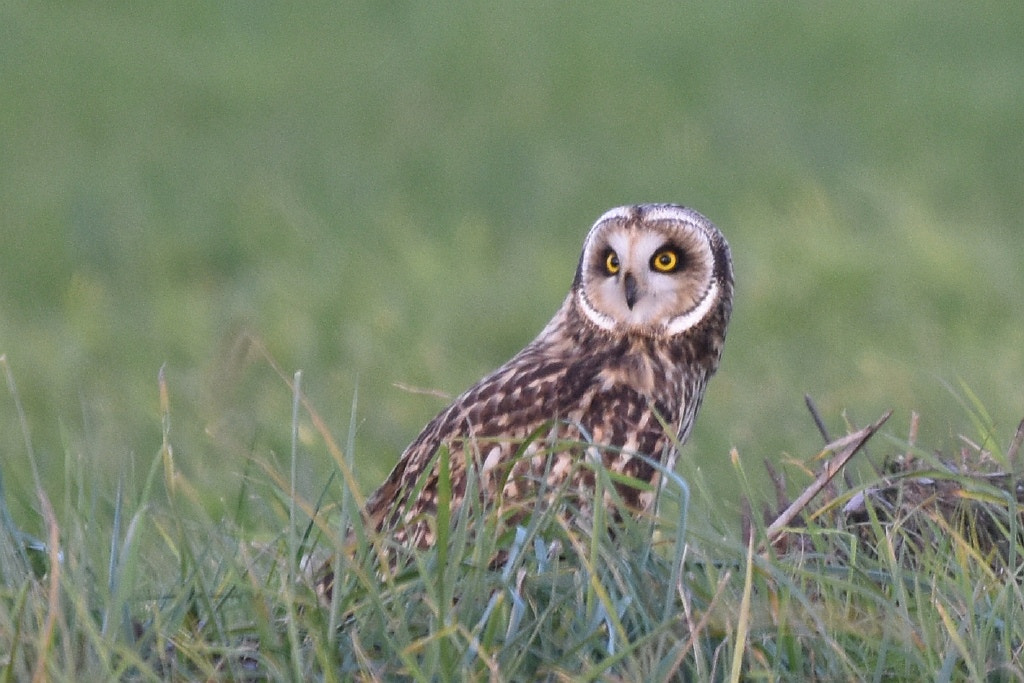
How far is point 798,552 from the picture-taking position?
10.5 feet

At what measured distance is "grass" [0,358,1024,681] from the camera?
2662 millimetres

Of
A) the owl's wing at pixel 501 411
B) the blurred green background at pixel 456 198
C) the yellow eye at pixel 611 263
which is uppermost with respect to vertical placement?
the yellow eye at pixel 611 263

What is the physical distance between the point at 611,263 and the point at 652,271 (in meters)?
0.11

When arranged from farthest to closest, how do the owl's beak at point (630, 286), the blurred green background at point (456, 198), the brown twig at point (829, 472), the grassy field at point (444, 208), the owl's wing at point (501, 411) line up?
the blurred green background at point (456, 198) → the grassy field at point (444, 208) → the owl's beak at point (630, 286) → the owl's wing at point (501, 411) → the brown twig at point (829, 472)

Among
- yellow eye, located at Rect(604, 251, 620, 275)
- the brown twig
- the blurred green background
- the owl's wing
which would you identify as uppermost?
yellow eye, located at Rect(604, 251, 620, 275)

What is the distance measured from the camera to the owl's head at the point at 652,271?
4.39 meters

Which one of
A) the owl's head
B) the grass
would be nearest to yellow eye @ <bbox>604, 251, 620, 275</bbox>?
the owl's head

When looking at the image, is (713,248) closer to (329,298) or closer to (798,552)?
(798,552)

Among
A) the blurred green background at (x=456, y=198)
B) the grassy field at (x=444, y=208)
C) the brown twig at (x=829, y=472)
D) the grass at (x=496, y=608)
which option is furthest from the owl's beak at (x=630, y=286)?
the grass at (x=496, y=608)

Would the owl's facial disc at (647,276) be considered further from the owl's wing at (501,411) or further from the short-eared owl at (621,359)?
the owl's wing at (501,411)

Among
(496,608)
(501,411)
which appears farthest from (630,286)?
(496,608)

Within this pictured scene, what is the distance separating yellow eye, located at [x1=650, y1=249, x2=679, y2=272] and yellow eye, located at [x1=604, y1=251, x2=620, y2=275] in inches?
3.6

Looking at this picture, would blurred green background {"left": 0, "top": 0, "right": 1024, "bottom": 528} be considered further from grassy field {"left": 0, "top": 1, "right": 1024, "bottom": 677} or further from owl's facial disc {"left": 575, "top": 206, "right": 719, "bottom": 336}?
owl's facial disc {"left": 575, "top": 206, "right": 719, "bottom": 336}

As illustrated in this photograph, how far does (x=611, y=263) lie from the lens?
176 inches
